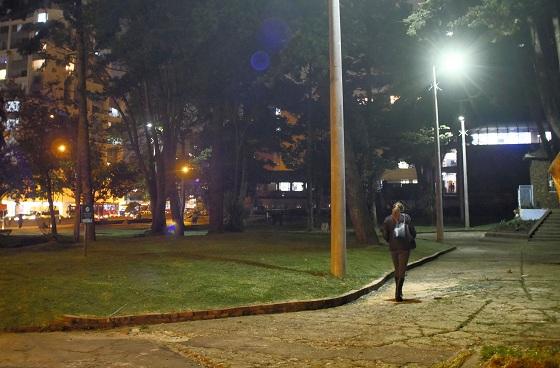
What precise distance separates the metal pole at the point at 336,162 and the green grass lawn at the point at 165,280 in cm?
61

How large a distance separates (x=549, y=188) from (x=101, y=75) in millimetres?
32259

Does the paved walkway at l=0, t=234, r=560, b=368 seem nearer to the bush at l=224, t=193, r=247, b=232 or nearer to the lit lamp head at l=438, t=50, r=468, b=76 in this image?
the lit lamp head at l=438, t=50, r=468, b=76

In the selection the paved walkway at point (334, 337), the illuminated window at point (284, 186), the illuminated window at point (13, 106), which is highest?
the illuminated window at point (13, 106)

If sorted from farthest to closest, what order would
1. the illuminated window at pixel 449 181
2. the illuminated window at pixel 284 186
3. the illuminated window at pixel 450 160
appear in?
1. the illuminated window at pixel 284 186
2. the illuminated window at pixel 450 160
3. the illuminated window at pixel 449 181

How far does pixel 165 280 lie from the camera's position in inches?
425

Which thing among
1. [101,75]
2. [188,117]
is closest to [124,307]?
[101,75]

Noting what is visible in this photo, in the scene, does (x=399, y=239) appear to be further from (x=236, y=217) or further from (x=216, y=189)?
(x=216, y=189)

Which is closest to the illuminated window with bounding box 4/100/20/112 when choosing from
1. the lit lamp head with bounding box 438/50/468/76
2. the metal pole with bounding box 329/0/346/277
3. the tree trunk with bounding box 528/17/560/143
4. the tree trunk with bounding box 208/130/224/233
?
the tree trunk with bounding box 208/130/224/233

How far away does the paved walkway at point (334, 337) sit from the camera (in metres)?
5.95

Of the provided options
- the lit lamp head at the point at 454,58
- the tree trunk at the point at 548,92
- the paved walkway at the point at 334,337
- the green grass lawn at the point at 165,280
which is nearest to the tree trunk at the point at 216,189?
the green grass lawn at the point at 165,280

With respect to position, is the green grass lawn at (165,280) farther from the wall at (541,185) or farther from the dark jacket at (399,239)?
the wall at (541,185)

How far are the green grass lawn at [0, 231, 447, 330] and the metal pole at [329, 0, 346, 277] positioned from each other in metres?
0.61

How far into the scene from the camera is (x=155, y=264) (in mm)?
13117

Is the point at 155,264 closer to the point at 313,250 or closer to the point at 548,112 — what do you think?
the point at 313,250
